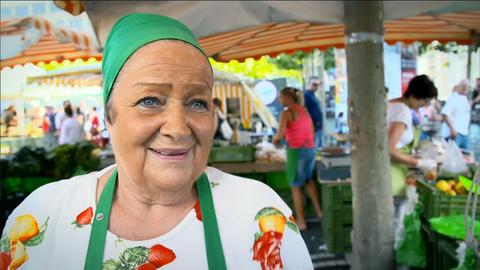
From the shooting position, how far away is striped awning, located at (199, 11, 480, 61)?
4.07 metres

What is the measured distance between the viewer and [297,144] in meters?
5.17

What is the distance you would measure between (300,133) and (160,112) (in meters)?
4.21

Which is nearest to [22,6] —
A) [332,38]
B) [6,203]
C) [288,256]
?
[6,203]

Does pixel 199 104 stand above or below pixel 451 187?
above

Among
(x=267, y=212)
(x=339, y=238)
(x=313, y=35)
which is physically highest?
(x=313, y=35)

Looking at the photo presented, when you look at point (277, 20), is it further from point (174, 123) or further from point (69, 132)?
point (69, 132)

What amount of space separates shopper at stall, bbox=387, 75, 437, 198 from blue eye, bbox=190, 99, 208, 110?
99.7 inches

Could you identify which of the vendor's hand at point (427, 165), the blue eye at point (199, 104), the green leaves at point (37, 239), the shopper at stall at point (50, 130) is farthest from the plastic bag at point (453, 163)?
the shopper at stall at point (50, 130)

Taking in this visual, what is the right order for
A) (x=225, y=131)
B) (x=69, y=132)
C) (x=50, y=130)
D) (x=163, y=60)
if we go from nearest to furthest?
1. (x=163, y=60)
2. (x=225, y=131)
3. (x=69, y=132)
4. (x=50, y=130)

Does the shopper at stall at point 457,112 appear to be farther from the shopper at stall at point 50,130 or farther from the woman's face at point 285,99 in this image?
the shopper at stall at point 50,130

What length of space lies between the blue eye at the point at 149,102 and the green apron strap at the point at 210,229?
31 centimetres

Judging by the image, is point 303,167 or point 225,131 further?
point 225,131

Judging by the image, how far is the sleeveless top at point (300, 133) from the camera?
16.9 feet

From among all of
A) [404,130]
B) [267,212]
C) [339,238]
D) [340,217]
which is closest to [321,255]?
[339,238]
